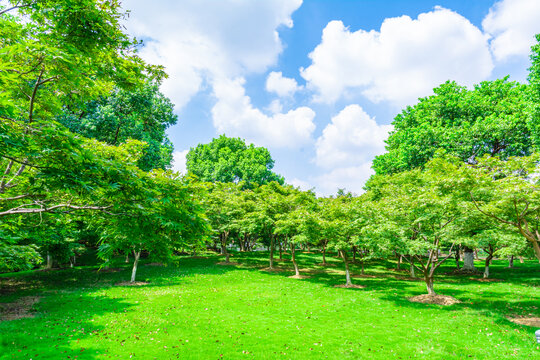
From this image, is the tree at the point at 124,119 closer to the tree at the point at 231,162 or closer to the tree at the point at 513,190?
the tree at the point at 231,162

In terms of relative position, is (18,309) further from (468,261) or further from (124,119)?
(468,261)

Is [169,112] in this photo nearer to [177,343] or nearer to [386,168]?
[177,343]

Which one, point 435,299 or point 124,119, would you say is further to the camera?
point 124,119

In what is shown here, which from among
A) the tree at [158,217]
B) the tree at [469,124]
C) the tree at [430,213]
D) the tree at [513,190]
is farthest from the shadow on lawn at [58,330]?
the tree at [469,124]

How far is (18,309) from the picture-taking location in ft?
→ 51.4

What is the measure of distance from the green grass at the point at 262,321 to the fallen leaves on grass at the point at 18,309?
654 millimetres

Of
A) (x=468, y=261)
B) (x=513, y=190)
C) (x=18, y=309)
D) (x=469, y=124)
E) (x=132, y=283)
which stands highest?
(x=469, y=124)

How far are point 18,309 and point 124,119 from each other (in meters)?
18.3

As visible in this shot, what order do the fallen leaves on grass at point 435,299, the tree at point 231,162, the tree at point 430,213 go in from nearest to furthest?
1. the tree at point 430,213
2. the fallen leaves on grass at point 435,299
3. the tree at point 231,162

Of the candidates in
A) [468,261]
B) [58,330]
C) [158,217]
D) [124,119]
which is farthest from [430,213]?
[124,119]

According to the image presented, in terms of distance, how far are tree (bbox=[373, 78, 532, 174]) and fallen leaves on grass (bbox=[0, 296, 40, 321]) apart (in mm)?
38563

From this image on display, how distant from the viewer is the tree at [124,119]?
25266 mm

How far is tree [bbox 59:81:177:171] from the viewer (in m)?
25.3

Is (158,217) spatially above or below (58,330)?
above
